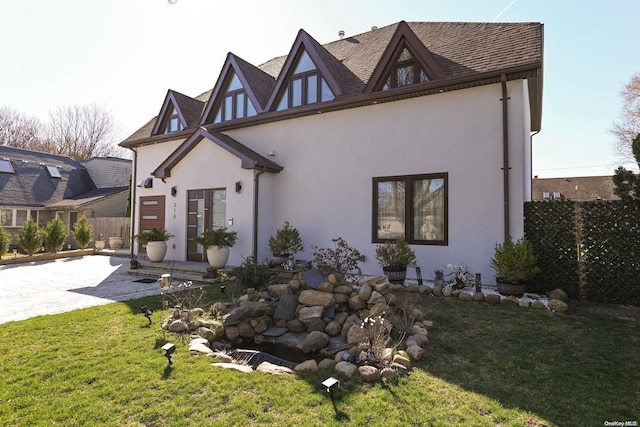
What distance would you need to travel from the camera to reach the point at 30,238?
46.3ft

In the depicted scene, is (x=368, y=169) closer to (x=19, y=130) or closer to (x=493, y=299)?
(x=493, y=299)

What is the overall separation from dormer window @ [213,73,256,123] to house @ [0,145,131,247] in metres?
14.1

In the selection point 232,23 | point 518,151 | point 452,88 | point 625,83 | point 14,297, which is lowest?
point 14,297

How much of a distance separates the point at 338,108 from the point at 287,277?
16.9 ft

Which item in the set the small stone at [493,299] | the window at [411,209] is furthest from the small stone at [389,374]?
the window at [411,209]

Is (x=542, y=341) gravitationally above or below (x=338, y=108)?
below

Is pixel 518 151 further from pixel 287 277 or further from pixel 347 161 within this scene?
pixel 287 277

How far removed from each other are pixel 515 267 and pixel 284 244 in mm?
5934

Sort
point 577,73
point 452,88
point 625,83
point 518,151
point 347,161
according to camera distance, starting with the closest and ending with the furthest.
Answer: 1. point 518,151
2. point 452,88
3. point 347,161
4. point 577,73
5. point 625,83

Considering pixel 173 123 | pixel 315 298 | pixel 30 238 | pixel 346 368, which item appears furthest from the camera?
pixel 173 123

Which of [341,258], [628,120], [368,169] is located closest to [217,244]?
[341,258]

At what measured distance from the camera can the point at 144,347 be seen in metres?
4.46

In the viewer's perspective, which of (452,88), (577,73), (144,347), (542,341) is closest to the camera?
(144,347)

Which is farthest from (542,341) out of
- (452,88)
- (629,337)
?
(452,88)
